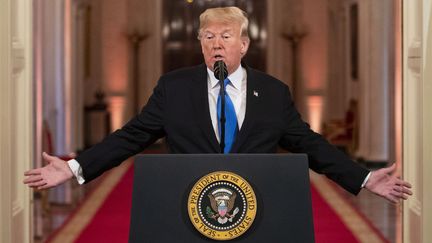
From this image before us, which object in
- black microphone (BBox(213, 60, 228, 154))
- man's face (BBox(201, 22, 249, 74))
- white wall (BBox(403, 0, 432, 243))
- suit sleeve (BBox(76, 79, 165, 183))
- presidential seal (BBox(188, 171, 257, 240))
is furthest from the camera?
white wall (BBox(403, 0, 432, 243))

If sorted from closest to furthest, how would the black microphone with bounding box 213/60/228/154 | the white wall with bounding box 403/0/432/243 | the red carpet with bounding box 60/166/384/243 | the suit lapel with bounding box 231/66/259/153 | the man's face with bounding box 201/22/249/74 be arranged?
the black microphone with bounding box 213/60/228/154
the man's face with bounding box 201/22/249/74
the suit lapel with bounding box 231/66/259/153
the white wall with bounding box 403/0/432/243
the red carpet with bounding box 60/166/384/243

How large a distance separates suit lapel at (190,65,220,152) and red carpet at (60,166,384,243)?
15.7ft

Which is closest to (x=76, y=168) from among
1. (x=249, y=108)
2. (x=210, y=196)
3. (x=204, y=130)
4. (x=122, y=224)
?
(x=204, y=130)

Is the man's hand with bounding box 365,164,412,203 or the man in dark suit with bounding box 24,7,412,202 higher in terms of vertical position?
the man in dark suit with bounding box 24,7,412,202

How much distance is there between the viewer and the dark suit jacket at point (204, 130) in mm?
4492

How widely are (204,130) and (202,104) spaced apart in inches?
5.1

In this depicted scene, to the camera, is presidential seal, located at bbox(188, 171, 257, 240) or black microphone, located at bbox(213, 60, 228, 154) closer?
presidential seal, located at bbox(188, 171, 257, 240)

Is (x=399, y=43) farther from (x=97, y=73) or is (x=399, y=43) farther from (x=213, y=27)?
(x=97, y=73)

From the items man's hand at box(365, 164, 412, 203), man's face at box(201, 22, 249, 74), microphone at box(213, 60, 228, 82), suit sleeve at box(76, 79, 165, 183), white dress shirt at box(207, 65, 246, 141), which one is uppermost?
man's face at box(201, 22, 249, 74)

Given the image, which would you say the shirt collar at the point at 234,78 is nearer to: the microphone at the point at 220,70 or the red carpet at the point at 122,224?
the microphone at the point at 220,70

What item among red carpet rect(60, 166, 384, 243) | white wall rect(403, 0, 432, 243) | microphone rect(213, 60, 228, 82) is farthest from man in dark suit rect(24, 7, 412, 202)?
red carpet rect(60, 166, 384, 243)

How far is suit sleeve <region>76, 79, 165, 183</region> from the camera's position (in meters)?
4.62

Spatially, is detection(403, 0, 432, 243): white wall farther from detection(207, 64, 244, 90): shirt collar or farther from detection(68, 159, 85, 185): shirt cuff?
detection(68, 159, 85, 185): shirt cuff

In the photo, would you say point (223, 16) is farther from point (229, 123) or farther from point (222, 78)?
point (229, 123)
